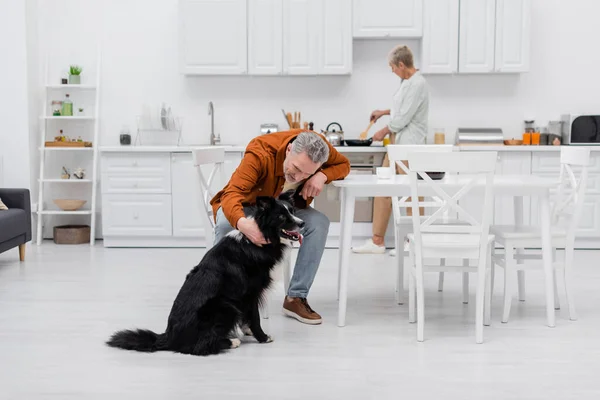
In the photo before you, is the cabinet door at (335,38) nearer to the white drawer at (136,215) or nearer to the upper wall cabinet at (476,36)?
the upper wall cabinet at (476,36)

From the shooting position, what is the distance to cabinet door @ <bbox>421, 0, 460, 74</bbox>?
20.3 feet

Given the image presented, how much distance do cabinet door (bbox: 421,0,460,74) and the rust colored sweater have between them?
288 centimetres

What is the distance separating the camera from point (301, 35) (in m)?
6.26

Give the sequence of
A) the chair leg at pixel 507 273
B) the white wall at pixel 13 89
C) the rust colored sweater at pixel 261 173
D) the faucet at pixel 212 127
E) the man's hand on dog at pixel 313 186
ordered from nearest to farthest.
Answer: the rust colored sweater at pixel 261 173, the man's hand on dog at pixel 313 186, the chair leg at pixel 507 273, the white wall at pixel 13 89, the faucet at pixel 212 127

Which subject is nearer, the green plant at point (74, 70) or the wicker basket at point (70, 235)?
the wicker basket at point (70, 235)

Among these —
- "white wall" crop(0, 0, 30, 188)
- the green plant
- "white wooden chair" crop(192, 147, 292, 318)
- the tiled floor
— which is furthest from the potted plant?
"white wooden chair" crop(192, 147, 292, 318)

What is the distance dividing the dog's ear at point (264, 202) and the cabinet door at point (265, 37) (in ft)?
11.3

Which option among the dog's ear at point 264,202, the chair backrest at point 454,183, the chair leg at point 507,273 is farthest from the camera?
the chair leg at point 507,273

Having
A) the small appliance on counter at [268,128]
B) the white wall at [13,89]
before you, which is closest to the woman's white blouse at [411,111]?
the small appliance on counter at [268,128]

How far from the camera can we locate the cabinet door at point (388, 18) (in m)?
6.21

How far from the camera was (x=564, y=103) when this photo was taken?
6.62 meters

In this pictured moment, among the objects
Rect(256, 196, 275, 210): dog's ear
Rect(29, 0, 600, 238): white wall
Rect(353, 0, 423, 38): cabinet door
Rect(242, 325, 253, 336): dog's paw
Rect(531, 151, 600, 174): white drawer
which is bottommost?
Rect(242, 325, 253, 336): dog's paw

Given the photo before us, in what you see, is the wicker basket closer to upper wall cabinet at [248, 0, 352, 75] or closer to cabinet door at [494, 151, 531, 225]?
upper wall cabinet at [248, 0, 352, 75]

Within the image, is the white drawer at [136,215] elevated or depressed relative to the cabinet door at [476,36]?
depressed
